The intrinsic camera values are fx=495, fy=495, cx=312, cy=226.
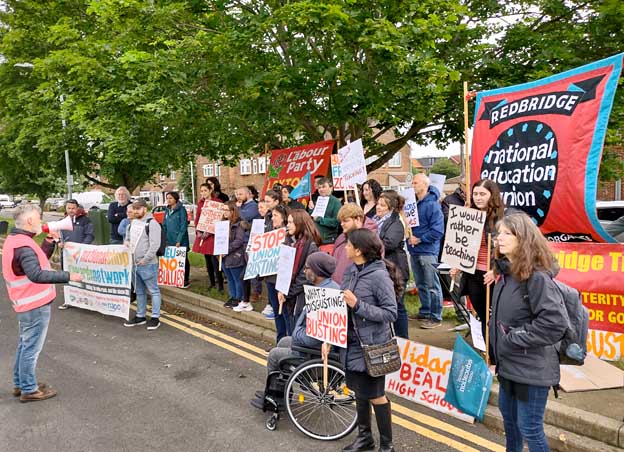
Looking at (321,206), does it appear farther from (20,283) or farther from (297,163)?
(20,283)

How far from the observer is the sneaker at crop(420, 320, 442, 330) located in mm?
6551

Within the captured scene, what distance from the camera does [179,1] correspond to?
8.55m

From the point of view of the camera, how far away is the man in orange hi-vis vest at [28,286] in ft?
16.0

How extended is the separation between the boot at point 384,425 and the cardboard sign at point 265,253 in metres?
2.69

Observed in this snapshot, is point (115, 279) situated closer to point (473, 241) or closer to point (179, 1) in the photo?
point (179, 1)

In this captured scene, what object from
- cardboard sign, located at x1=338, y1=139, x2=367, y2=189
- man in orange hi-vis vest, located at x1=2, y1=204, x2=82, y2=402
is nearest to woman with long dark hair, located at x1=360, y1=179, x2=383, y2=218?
cardboard sign, located at x1=338, y1=139, x2=367, y2=189

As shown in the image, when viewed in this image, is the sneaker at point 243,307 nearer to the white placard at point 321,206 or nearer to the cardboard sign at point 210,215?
the cardboard sign at point 210,215

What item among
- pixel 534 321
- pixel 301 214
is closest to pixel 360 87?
pixel 301 214

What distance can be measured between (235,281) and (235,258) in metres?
0.41

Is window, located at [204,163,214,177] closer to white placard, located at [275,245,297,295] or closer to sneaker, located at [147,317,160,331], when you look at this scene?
sneaker, located at [147,317,160,331]

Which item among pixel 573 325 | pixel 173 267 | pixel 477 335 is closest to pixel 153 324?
pixel 173 267

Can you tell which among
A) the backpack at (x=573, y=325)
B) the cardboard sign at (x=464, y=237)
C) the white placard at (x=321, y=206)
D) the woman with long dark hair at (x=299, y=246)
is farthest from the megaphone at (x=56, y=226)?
the backpack at (x=573, y=325)

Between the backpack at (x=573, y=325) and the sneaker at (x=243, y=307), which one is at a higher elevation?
the backpack at (x=573, y=325)

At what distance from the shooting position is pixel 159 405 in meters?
4.85
